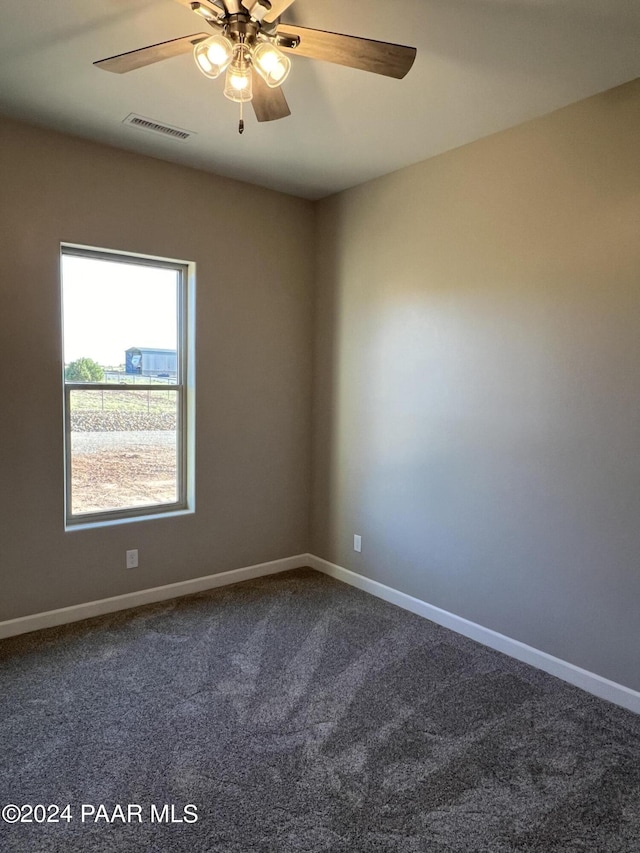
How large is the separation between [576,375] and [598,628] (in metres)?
1.22

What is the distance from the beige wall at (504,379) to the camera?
2.60 m

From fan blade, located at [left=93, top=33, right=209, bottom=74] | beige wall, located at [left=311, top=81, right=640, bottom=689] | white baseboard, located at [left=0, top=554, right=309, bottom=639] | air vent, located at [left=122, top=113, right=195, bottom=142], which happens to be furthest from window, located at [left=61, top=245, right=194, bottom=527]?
fan blade, located at [left=93, top=33, right=209, bottom=74]

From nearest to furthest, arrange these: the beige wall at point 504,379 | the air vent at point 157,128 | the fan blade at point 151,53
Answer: the fan blade at point 151,53
the beige wall at point 504,379
the air vent at point 157,128

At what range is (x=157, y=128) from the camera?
303 centimetres

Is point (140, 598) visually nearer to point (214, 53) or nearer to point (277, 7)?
point (214, 53)

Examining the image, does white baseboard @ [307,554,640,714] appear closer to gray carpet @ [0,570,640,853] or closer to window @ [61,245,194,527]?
gray carpet @ [0,570,640,853]

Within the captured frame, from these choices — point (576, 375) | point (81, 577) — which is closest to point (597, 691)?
point (576, 375)

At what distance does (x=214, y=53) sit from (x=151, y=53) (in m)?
0.25

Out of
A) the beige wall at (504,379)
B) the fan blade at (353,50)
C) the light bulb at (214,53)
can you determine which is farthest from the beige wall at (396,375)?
the light bulb at (214,53)

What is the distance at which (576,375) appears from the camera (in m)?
2.74

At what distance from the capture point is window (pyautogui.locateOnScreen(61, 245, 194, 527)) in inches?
133

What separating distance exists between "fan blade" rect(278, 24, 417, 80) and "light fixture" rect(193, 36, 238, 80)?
18cm

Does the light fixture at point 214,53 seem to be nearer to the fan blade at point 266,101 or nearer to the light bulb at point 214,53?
the light bulb at point 214,53

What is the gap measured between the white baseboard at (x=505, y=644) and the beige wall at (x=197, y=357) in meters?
0.72
